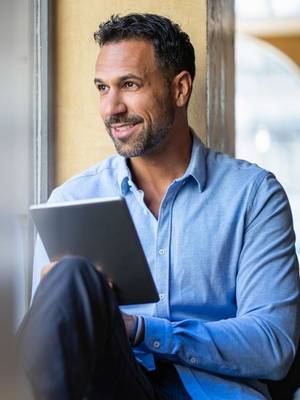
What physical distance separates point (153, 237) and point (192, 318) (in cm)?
18

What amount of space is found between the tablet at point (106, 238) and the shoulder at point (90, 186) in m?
0.37

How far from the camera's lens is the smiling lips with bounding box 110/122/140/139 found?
5.67 feet

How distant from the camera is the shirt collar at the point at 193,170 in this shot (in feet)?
5.59

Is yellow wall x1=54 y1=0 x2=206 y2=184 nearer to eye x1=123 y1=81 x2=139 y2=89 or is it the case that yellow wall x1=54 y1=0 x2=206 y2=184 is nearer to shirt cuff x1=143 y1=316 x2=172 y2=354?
eye x1=123 y1=81 x2=139 y2=89

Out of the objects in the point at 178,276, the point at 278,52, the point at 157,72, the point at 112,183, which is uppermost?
the point at 278,52

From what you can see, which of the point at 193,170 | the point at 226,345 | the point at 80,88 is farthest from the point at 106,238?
the point at 80,88

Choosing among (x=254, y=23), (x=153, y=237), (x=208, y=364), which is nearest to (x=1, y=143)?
(x=208, y=364)

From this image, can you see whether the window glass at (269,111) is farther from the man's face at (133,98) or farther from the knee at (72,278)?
the knee at (72,278)

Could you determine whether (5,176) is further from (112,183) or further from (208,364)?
(112,183)

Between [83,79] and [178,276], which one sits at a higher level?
[83,79]

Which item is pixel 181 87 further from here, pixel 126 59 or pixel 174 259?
pixel 174 259

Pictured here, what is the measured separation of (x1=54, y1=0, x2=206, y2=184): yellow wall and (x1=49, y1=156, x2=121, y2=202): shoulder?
12.1 inches

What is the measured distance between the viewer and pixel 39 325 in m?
1.14

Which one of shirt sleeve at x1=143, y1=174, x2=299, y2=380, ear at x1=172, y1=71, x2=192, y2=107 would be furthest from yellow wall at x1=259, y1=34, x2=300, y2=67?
shirt sleeve at x1=143, y1=174, x2=299, y2=380
